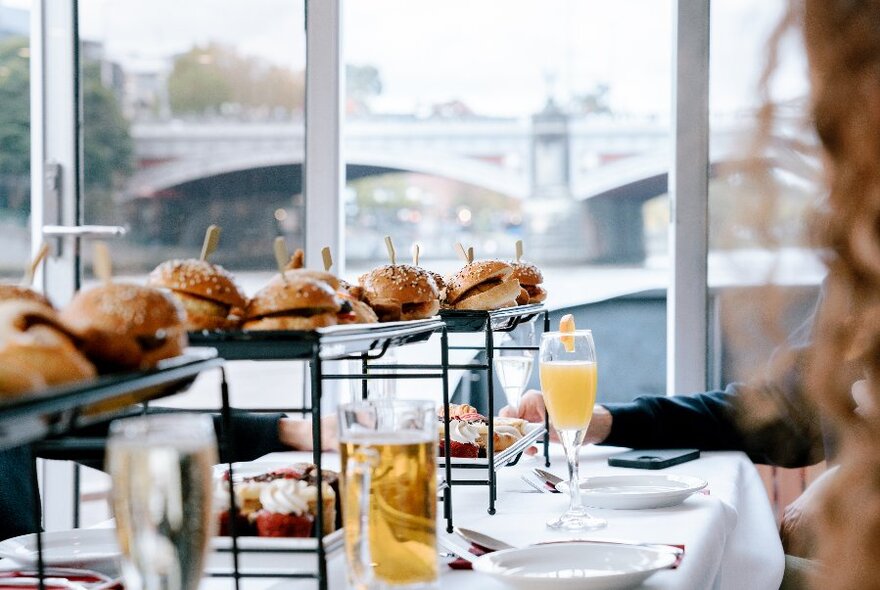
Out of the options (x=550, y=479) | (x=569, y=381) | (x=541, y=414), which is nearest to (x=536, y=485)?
(x=550, y=479)

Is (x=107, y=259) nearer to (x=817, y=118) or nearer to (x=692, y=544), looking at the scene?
(x=817, y=118)

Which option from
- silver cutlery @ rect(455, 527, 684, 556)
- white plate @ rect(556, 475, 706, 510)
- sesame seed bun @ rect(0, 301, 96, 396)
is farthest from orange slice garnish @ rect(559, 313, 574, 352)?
sesame seed bun @ rect(0, 301, 96, 396)

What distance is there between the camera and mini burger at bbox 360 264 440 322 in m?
1.49

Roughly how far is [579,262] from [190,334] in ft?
9.59

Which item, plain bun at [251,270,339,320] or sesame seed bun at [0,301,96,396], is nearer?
sesame seed bun at [0,301,96,396]

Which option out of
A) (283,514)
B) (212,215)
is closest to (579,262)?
(212,215)

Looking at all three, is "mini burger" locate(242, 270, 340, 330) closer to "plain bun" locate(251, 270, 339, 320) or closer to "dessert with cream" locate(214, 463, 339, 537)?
"plain bun" locate(251, 270, 339, 320)

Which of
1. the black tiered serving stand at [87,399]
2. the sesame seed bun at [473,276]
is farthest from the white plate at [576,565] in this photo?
the sesame seed bun at [473,276]

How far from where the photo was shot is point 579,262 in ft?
12.8

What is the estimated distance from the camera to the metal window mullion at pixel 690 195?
3.32m

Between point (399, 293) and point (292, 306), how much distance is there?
1.17ft

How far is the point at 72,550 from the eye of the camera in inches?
51.2

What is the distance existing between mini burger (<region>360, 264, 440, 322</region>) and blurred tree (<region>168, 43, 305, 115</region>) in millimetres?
2073

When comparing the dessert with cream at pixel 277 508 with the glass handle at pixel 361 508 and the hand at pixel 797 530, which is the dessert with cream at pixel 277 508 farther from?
the hand at pixel 797 530
